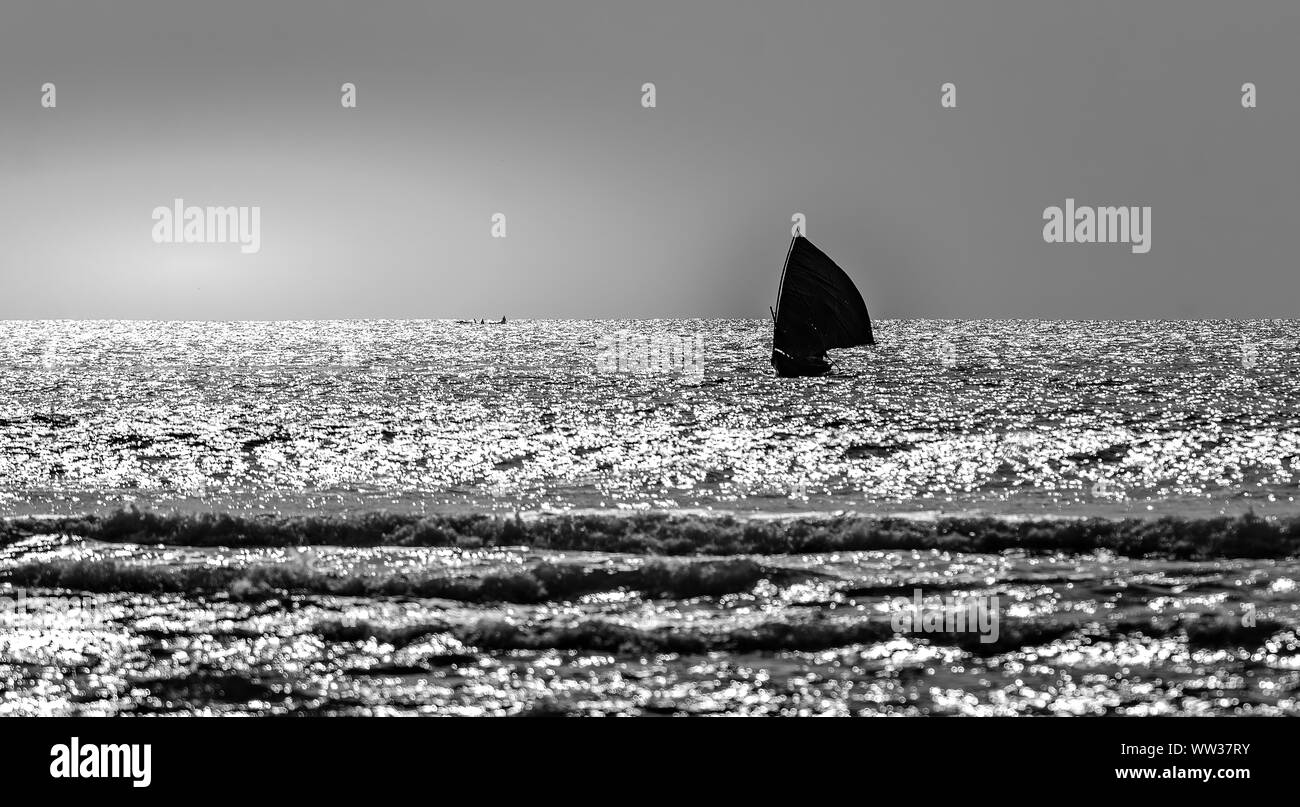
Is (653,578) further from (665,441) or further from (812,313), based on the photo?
(812,313)

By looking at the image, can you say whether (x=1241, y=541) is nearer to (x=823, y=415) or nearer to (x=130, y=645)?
(x=130, y=645)

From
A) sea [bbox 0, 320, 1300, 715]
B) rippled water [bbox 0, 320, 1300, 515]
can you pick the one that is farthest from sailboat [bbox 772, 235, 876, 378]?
sea [bbox 0, 320, 1300, 715]

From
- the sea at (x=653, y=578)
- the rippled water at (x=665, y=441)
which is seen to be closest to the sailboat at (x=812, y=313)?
the rippled water at (x=665, y=441)

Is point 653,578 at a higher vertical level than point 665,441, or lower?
higher

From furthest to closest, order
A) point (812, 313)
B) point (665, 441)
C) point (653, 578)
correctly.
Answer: point (812, 313) < point (665, 441) < point (653, 578)

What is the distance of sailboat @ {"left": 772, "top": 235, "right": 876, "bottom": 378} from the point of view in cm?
6281

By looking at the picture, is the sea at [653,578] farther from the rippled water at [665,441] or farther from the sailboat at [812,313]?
the sailboat at [812,313]

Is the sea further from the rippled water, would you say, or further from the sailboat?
the sailboat

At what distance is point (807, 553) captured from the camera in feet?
42.9

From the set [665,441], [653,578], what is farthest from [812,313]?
[653,578]

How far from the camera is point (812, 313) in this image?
212 ft
